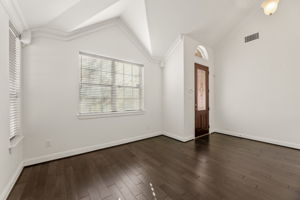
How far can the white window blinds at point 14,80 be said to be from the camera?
193cm

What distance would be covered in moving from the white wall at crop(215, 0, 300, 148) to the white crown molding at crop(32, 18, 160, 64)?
8.71 feet

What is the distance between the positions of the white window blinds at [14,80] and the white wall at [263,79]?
18.0 feet

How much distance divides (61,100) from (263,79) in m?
5.30

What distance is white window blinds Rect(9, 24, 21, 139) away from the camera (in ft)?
6.32

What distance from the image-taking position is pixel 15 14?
1771 millimetres

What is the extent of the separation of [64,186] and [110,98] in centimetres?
200

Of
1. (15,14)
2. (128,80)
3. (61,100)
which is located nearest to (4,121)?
(61,100)

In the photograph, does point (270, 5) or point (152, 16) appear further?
point (152, 16)

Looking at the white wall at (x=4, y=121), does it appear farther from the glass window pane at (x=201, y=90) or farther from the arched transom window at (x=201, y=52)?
the arched transom window at (x=201, y=52)

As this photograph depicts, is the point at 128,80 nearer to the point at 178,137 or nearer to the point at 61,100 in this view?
the point at 61,100

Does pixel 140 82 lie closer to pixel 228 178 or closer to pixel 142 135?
pixel 142 135

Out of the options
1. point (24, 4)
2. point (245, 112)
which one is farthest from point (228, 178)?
point (24, 4)

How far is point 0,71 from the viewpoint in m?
1.49

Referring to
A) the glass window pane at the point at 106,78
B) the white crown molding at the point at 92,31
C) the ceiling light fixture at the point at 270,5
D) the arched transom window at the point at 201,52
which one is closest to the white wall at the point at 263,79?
the arched transom window at the point at 201,52
